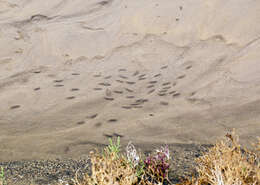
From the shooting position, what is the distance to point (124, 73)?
4.07 meters

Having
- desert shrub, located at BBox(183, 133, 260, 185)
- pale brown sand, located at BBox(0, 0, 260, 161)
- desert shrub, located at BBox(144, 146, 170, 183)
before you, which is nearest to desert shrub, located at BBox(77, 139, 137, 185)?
desert shrub, located at BBox(144, 146, 170, 183)

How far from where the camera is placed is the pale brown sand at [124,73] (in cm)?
280

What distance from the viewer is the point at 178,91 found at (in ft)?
11.5

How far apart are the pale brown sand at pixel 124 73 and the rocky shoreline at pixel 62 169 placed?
0.89 feet

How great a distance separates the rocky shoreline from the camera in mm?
1801

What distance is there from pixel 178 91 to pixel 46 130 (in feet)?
4.64

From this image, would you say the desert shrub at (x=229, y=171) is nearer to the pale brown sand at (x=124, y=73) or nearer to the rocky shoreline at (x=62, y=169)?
the rocky shoreline at (x=62, y=169)

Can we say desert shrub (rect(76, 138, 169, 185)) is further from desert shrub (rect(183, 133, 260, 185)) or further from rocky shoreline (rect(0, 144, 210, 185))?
desert shrub (rect(183, 133, 260, 185))

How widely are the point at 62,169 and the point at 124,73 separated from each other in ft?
7.34

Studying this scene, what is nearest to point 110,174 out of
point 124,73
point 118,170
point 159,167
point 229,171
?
point 118,170

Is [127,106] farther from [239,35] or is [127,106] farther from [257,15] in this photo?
A: [257,15]

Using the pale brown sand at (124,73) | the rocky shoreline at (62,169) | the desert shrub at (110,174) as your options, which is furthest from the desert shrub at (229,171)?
the pale brown sand at (124,73)

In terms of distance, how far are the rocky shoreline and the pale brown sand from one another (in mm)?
273

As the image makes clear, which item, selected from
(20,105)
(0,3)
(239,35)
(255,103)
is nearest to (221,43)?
(239,35)
